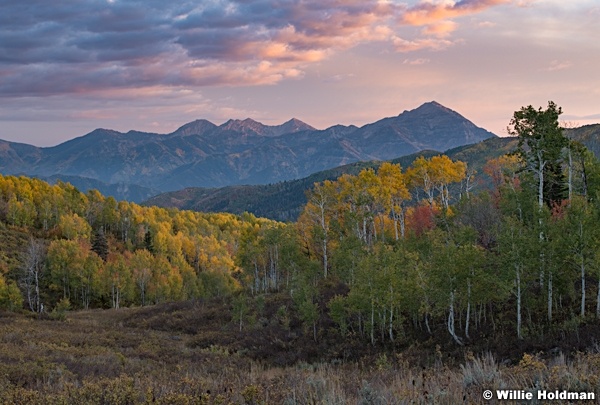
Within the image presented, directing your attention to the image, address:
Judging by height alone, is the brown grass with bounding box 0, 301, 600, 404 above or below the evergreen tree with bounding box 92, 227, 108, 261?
above

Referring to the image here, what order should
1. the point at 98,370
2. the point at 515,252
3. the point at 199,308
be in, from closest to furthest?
the point at 98,370
the point at 515,252
the point at 199,308

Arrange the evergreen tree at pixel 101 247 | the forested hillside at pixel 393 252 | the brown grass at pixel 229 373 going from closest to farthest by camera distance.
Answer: the brown grass at pixel 229 373 < the forested hillside at pixel 393 252 < the evergreen tree at pixel 101 247

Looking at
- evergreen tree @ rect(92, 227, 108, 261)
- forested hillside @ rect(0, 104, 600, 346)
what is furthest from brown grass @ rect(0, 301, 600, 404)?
evergreen tree @ rect(92, 227, 108, 261)

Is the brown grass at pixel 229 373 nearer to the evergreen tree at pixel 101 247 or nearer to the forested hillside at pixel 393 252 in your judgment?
the forested hillside at pixel 393 252

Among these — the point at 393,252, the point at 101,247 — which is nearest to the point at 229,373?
the point at 393,252

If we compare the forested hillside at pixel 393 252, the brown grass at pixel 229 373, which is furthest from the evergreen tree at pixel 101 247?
the brown grass at pixel 229 373

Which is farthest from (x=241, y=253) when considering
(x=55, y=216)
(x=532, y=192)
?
(x=55, y=216)

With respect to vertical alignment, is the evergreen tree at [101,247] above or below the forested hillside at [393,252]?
below

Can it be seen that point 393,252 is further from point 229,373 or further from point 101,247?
point 101,247

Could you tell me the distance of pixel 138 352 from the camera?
95.7ft

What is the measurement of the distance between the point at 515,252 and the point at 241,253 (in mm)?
56485

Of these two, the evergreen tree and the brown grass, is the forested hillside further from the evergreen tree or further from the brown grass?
the brown grass

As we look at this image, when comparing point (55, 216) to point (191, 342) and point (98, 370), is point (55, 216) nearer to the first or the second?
point (191, 342)

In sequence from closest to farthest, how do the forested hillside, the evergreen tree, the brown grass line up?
the brown grass
the forested hillside
the evergreen tree
